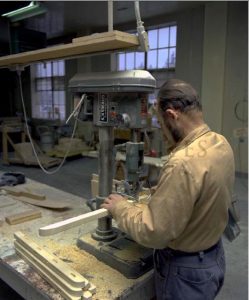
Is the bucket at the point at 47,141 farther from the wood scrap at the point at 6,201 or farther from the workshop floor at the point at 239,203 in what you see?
the wood scrap at the point at 6,201

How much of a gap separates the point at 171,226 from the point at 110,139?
543 millimetres

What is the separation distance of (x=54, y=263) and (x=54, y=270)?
0.03m

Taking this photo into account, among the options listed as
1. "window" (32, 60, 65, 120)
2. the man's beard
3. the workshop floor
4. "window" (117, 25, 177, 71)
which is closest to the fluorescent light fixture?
the workshop floor

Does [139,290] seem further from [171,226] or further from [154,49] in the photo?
[154,49]

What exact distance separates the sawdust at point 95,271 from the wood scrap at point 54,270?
6 cm

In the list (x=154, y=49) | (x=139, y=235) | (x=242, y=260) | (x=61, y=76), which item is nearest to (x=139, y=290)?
(x=139, y=235)

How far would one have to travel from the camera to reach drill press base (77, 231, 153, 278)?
44.3 inches

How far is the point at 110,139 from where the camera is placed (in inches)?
51.9

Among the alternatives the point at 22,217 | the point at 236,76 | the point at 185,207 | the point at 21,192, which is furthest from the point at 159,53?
the point at 185,207

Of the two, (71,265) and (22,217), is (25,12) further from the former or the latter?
(71,265)

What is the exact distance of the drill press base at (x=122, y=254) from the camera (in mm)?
1124

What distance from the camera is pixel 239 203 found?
3.67m

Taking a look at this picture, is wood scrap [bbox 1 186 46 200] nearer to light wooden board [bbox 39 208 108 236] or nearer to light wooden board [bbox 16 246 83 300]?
light wooden board [bbox 16 246 83 300]

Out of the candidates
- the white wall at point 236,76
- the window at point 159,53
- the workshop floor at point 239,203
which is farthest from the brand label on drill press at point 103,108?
the window at point 159,53
